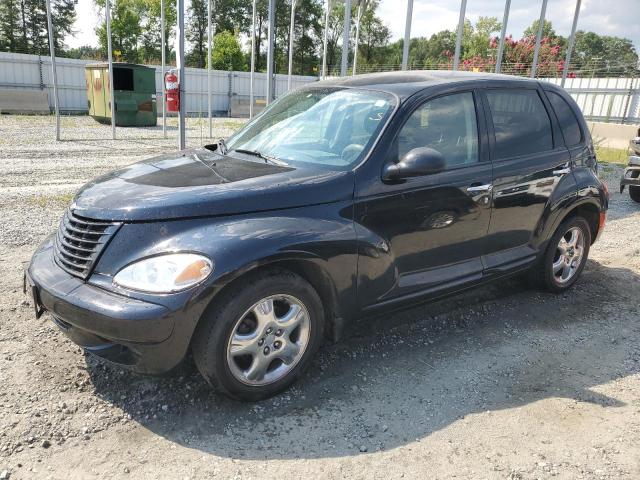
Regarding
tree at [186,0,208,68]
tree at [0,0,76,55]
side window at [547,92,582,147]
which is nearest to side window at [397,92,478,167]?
side window at [547,92,582,147]

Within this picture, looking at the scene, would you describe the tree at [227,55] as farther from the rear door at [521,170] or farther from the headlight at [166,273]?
the headlight at [166,273]

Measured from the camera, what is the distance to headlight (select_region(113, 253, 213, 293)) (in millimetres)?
2648

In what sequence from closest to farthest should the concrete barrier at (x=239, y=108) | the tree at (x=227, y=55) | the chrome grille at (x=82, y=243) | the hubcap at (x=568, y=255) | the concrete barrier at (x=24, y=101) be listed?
the chrome grille at (x=82, y=243), the hubcap at (x=568, y=255), the concrete barrier at (x=24, y=101), the concrete barrier at (x=239, y=108), the tree at (x=227, y=55)

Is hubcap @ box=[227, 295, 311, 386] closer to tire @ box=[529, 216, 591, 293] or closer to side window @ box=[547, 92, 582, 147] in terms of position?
tire @ box=[529, 216, 591, 293]

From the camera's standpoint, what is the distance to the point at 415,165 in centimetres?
328

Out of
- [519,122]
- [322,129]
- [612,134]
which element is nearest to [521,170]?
[519,122]

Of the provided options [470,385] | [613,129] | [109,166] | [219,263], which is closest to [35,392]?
[219,263]

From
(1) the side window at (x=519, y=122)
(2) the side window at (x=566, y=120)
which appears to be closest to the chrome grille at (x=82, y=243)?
(1) the side window at (x=519, y=122)

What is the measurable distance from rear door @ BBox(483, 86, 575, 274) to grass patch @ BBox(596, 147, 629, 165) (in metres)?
11.1

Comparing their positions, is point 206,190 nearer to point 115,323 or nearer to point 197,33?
point 115,323

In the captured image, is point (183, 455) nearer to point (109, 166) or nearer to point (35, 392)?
point (35, 392)

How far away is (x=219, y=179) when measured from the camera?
321 cm

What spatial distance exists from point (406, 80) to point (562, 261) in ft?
7.51

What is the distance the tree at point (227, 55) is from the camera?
141ft
